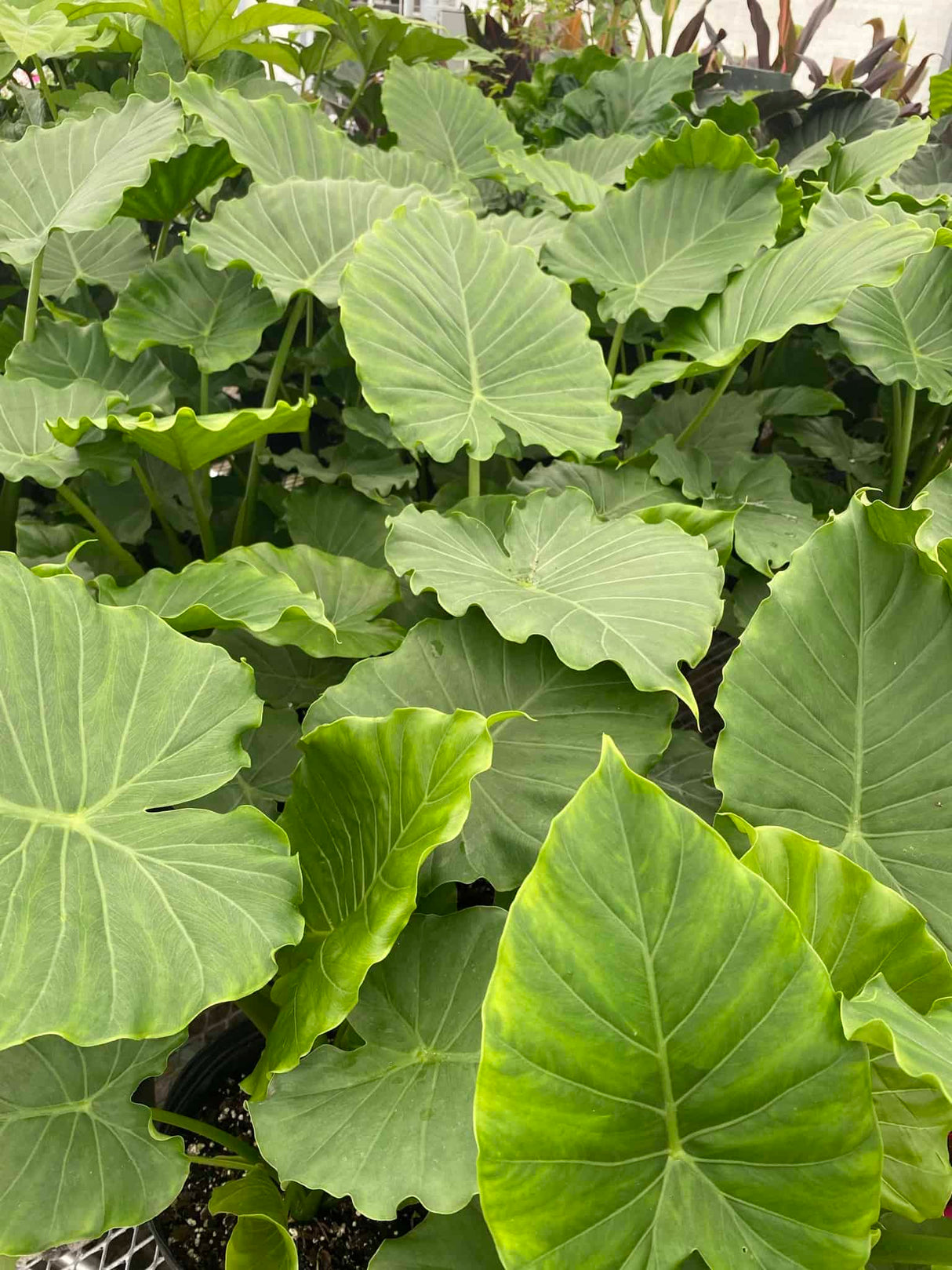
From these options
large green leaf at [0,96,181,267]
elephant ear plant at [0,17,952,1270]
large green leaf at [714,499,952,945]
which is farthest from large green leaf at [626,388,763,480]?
large green leaf at [0,96,181,267]

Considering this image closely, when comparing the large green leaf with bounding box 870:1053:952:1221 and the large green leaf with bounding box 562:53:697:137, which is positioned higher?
the large green leaf with bounding box 562:53:697:137

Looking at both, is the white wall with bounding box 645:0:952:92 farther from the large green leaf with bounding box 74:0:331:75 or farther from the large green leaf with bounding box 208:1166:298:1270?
the large green leaf with bounding box 208:1166:298:1270

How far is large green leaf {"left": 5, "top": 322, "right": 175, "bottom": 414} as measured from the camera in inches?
47.6

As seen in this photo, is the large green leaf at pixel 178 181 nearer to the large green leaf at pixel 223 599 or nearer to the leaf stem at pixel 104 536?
the leaf stem at pixel 104 536

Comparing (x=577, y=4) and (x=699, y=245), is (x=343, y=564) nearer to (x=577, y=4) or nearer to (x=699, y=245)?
(x=699, y=245)

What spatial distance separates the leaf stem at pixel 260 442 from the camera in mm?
1255

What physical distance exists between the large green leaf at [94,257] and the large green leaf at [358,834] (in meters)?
1.00

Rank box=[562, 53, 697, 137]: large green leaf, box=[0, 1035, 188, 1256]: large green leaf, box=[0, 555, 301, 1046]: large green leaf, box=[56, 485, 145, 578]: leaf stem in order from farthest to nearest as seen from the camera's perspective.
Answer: box=[562, 53, 697, 137]: large green leaf, box=[56, 485, 145, 578]: leaf stem, box=[0, 1035, 188, 1256]: large green leaf, box=[0, 555, 301, 1046]: large green leaf

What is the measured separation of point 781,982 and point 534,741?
1.24 feet

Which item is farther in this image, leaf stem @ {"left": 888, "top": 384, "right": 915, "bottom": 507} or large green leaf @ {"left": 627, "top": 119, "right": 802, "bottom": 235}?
leaf stem @ {"left": 888, "top": 384, "right": 915, "bottom": 507}

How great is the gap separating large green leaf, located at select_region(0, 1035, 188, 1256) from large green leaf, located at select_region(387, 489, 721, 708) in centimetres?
43

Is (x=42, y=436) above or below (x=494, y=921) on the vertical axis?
above

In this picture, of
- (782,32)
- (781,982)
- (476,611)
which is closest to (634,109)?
(782,32)

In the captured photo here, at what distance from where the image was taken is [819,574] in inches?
28.7
